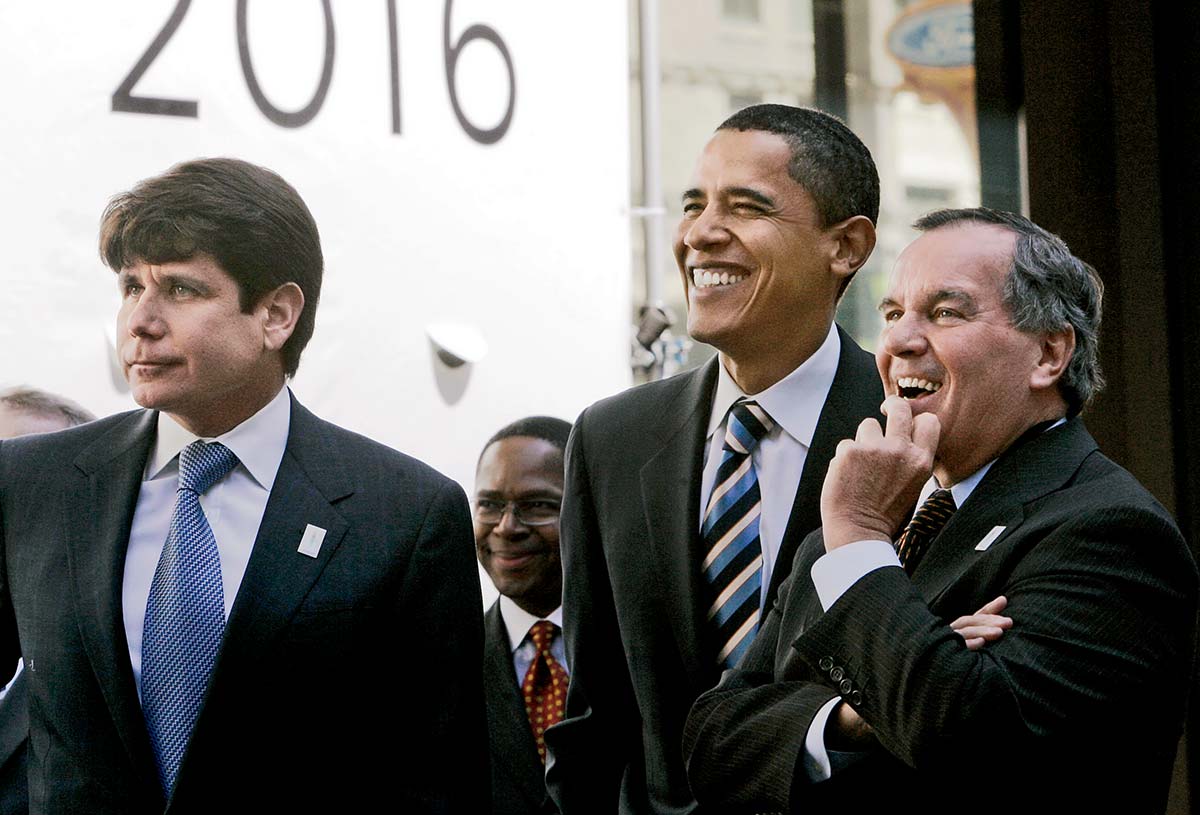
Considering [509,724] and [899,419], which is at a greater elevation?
[899,419]

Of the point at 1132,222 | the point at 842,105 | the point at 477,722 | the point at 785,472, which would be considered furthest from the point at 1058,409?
the point at 842,105

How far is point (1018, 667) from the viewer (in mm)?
1986

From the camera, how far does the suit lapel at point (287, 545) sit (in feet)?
7.55

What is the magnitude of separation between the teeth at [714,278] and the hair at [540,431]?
3.66ft

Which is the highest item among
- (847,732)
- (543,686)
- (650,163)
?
(650,163)

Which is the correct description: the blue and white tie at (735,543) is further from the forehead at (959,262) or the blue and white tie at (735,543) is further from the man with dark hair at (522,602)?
the man with dark hair at (522,602)

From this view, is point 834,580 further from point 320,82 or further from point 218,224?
point 320,82

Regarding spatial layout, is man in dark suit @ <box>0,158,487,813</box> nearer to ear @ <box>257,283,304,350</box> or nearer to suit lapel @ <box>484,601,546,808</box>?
ear @ <box>257,283,304,350</box>

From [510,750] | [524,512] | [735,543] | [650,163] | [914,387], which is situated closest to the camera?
[914,387]

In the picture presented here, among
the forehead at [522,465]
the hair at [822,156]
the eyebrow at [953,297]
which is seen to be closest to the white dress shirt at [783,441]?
the hair at [822,156]

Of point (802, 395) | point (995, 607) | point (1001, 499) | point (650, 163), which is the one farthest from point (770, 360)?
point (650, 163)

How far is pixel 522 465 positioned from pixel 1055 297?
160 cm

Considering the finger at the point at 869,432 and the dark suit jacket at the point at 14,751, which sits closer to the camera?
the finger at the point at 869,432

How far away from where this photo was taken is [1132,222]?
11.5ft
